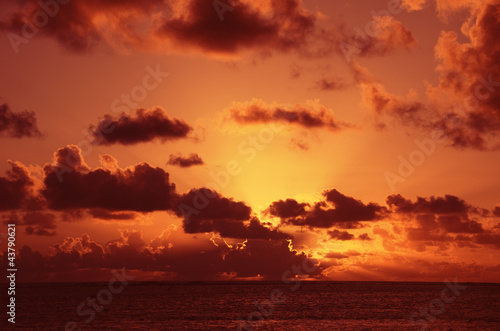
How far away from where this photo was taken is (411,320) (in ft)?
354

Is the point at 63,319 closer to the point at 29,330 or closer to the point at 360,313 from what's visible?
the point at 29,330

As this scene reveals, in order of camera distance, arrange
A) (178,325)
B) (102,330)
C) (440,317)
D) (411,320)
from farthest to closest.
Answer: (440,317), (411,320), (178,325), (102,330)

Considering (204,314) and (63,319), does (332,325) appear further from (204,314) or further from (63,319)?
(63,319)

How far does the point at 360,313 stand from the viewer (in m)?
129

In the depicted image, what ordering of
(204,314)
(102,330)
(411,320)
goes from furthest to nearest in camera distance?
(204,314)
(411,320)
(102,330)

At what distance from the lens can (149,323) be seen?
338 feet

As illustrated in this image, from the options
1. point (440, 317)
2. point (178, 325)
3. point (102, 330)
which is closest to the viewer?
point (102, 330)

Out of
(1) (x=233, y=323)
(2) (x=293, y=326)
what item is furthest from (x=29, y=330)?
(2) (x=293, y=326)

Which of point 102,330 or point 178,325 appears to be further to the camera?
point 178,325

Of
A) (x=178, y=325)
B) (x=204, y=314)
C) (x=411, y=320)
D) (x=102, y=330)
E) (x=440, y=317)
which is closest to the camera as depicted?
(x=102, y=330)

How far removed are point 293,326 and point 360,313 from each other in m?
37.6

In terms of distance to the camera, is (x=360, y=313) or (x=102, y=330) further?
(x=360, y=313)

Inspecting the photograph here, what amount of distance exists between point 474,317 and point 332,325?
39.2 m

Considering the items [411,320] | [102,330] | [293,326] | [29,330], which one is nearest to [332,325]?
[293,326]
